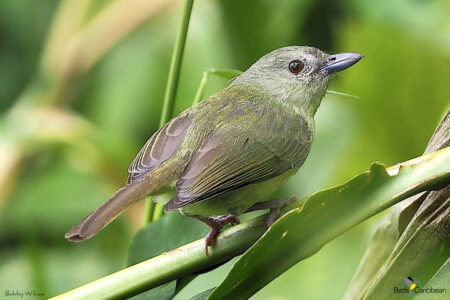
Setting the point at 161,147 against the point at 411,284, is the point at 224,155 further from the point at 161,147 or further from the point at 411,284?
the point at 411,284

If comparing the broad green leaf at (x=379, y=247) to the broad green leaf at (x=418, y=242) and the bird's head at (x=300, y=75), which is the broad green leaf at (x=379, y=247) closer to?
the broad green leaf at (x=418, y=242)

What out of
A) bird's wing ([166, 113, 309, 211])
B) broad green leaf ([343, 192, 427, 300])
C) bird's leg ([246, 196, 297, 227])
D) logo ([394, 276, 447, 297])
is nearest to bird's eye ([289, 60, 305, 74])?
bird's wing ([166, 113, 309, 211])

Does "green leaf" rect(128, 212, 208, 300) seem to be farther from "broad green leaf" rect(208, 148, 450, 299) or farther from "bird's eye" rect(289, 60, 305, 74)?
"bird's eye" rect(289, 60, 305, 74)

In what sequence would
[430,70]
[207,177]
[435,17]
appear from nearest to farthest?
[207,177]
[430,70]
[435,17]

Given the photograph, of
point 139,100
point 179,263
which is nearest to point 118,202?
point 179,263

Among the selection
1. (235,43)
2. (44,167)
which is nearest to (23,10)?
(44,167)

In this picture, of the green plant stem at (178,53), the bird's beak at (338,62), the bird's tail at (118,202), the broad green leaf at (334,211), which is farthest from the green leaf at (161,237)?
the bird's beak at (338,62)

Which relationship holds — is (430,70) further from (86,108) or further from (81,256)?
(86,108)
